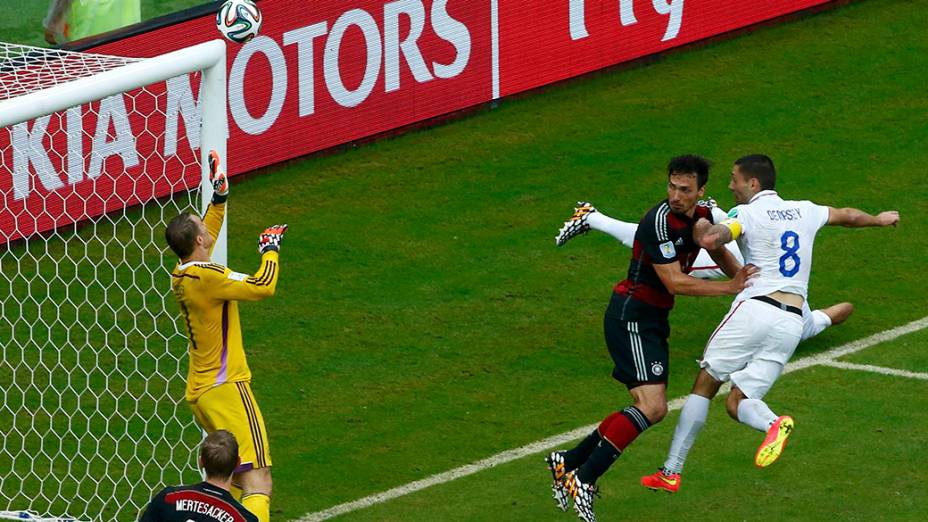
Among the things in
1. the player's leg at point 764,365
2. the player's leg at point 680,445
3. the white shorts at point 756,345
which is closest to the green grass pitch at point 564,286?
the player's leg at point 680,445

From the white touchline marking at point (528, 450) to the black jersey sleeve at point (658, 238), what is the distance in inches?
63.6

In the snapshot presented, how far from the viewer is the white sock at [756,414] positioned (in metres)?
8.81

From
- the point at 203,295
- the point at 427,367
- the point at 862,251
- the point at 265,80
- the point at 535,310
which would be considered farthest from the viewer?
the point at 265,80

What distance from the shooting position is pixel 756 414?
29.1ft

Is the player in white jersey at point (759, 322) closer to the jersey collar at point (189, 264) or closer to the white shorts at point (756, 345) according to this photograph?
the white shorts at point (756, 345)

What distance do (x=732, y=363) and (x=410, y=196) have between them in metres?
5.36

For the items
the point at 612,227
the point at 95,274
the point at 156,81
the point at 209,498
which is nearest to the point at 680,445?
the point at 612,227

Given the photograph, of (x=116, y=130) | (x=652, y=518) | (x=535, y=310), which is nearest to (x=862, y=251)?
(x=535, y=310)

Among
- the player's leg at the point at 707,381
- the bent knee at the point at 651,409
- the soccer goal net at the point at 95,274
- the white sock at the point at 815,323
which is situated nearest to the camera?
the bent knee at the point at 651,409

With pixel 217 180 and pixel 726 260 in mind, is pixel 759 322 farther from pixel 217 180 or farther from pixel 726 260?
pixel 217 180

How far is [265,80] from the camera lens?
13867 mm

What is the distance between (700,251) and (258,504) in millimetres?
4004

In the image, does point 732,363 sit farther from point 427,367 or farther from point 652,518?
point 427,367

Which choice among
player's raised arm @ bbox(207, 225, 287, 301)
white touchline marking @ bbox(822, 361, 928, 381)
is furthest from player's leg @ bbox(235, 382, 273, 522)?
white touchline marking @ bbox(822, 361, 928, 381)
